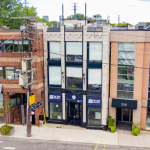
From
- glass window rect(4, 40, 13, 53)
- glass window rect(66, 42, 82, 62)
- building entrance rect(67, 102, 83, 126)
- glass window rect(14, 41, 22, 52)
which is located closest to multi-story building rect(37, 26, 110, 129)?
glass window rect(66, 42, 82, 62)

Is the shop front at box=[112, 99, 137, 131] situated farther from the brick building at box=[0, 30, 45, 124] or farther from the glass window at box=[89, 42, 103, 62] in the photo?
the brick building at box=[0, 30, 45, 124]

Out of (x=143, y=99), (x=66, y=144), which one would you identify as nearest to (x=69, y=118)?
(x=66, y=144)

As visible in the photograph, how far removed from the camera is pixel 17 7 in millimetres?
34812

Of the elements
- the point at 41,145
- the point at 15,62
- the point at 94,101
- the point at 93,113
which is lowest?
the point at 41,145

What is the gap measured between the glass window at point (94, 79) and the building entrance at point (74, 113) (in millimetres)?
3148

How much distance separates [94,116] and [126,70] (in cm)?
572

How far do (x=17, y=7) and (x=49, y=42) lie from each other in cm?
1721

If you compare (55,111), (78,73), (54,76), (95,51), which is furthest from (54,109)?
(95,51)

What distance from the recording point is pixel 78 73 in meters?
21.0

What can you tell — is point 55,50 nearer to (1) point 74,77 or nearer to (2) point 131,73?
(1) point 74,77

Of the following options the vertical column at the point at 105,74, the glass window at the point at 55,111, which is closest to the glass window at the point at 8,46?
the glass window at the point at 55,111

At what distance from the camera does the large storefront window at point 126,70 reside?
2015 centimetres

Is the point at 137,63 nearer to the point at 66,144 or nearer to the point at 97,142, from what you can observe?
the point at 97,142

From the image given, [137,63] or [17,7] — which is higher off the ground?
[17,7]
